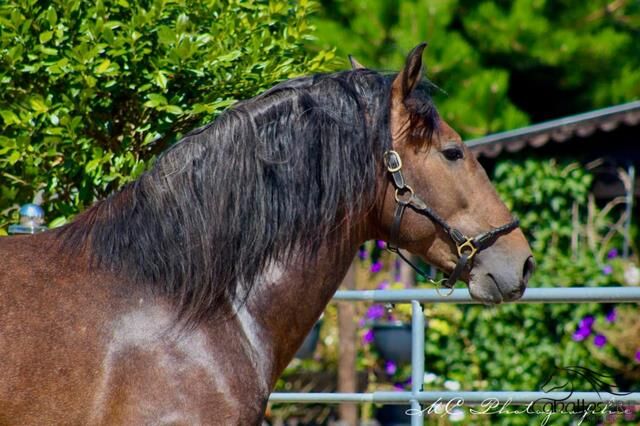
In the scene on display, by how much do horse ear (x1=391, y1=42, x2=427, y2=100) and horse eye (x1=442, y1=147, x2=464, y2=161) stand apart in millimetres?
241

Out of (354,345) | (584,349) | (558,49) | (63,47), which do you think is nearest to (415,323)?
(63,47)

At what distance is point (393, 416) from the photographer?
913 centimetres

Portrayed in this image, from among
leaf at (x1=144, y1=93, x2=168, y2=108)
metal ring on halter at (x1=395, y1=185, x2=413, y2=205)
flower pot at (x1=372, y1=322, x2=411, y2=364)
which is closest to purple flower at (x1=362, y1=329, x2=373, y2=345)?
flower pot at (x1=372, y1=322, x2=411, y2=364)

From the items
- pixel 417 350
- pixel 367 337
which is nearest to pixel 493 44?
pixel 367 337

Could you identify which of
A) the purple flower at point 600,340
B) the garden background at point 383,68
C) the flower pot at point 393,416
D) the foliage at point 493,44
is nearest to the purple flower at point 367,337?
the garden background at point 383,68

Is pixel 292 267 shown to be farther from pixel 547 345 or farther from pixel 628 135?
pixel 628 135

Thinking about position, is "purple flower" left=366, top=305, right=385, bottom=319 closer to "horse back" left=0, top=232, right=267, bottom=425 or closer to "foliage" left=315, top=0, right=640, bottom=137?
"foliage" left=315, top=0, right=640, bottom=137

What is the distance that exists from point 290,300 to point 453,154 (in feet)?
2.54

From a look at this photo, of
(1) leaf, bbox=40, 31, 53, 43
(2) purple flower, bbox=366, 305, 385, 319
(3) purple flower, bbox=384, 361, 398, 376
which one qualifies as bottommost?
(3) purple flower, bbox=384, 361, 398, 376

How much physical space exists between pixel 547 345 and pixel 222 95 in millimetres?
4600

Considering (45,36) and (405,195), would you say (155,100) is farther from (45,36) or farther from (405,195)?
(405,195)

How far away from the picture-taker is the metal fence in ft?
13.3

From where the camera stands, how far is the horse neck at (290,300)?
10.4ft

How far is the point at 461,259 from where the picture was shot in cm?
337
